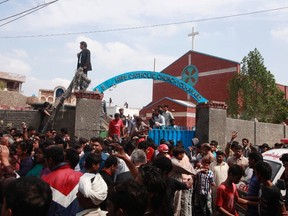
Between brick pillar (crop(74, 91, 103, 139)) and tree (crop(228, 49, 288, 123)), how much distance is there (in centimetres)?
1924

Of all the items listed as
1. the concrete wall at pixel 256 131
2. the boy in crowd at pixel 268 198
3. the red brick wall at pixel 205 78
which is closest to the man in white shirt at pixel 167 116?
the concrete wall at pixel 256 131

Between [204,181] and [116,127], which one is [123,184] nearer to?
[204,181]

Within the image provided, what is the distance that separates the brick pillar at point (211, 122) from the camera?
1369cm

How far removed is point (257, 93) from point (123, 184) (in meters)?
27.6

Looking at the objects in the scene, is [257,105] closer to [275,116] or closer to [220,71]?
[275,116]

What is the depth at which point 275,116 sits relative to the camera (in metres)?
29.0

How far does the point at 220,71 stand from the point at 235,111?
8501mm

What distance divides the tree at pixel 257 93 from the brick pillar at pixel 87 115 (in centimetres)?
1924

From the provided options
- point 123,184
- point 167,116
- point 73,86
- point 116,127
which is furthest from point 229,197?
point 73,86

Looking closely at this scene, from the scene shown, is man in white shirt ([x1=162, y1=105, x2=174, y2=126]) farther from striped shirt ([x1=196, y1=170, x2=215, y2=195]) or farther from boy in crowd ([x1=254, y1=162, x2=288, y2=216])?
boy in crowd ([x1=254, y1=162, x2=288, y2=216])

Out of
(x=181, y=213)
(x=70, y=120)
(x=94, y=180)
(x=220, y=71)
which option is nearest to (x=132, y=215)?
(x=94, y=180)

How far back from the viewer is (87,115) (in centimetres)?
1172

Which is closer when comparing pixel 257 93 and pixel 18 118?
pixel 18 118

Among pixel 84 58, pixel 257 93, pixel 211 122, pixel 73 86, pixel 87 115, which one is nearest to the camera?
pixel 87 115
